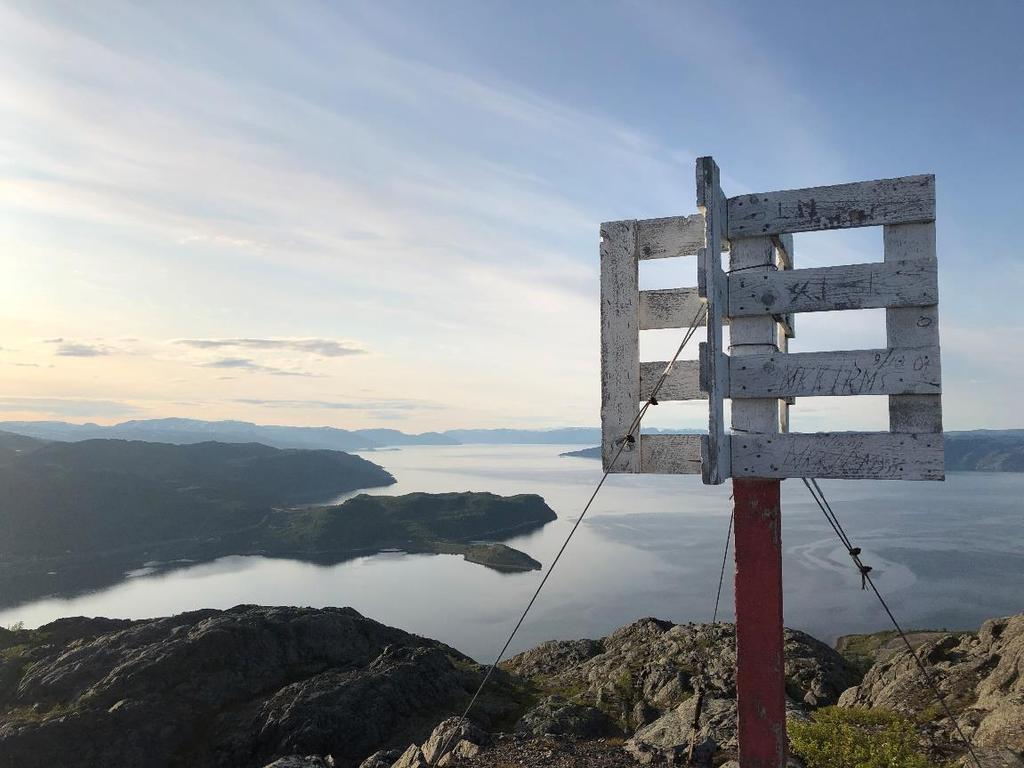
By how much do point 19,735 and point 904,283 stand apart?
36.4 metres

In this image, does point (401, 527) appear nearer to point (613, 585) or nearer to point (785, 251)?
point (613, 585)

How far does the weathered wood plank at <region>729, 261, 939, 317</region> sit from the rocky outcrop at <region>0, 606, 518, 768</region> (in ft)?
89.5

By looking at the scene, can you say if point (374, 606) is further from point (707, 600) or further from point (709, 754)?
point (709, 754)

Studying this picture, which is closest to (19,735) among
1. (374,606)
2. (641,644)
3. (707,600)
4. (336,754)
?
(336,754)

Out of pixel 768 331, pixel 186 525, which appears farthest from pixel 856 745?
pixel 186 525

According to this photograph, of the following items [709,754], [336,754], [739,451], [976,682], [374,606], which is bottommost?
[374,606]

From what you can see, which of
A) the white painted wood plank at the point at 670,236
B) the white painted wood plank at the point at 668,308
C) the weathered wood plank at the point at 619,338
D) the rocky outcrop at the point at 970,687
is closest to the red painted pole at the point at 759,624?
the weathered wood plank at the point at 619,338

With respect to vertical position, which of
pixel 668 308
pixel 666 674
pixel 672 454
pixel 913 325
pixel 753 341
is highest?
pixel 668 308

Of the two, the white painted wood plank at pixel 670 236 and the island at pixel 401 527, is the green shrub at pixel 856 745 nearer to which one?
the white painted wood plank at pixel 670 236

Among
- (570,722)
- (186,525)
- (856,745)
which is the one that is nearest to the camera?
(856,745)

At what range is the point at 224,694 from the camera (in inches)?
1283

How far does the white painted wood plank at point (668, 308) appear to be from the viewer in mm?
6387

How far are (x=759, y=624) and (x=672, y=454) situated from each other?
1890mm

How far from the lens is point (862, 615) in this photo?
93062mm
